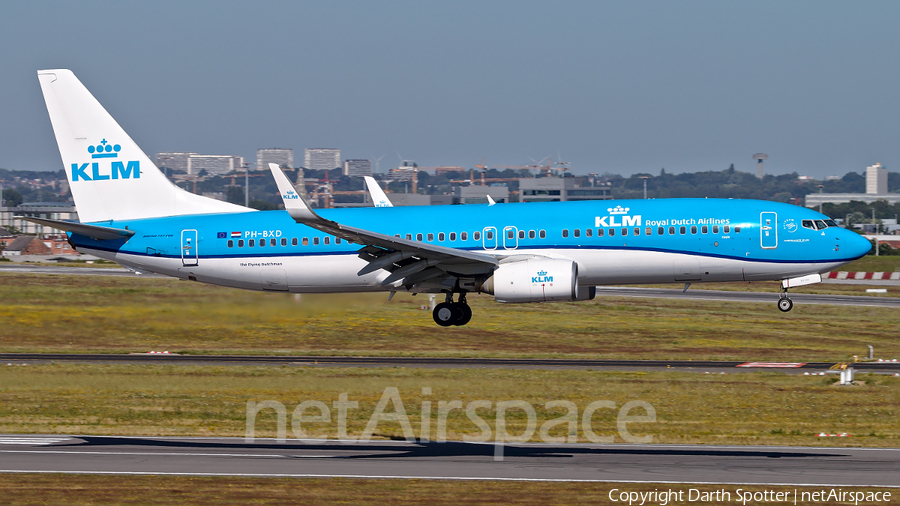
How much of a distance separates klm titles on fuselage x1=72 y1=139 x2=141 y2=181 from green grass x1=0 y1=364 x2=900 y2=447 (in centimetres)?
817

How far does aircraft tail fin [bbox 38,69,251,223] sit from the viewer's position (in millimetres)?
38469

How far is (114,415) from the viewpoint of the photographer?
32.8m

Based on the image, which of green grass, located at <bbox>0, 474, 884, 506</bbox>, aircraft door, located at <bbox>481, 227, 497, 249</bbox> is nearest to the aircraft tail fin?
aircraft door, located at <bbox>481, 227, 497, 249</bbox>

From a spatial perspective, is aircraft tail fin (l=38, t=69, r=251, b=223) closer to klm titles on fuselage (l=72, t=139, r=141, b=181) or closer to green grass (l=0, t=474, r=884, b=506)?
klm titles on fuselage (l=72, t=139, r=141, b=181)

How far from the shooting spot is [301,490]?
2291cm

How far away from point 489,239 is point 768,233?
10157 millimetres

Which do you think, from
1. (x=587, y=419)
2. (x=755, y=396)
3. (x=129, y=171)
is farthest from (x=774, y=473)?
(x=129, y=171)

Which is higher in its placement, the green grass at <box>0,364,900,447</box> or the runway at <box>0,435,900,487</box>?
the green grass at <box>0,364,900,447</box>

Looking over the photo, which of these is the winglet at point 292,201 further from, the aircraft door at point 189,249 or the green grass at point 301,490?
the green grass at point 301,490

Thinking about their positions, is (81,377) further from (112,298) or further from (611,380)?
(611,380)

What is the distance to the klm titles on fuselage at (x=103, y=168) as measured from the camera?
38.8 m

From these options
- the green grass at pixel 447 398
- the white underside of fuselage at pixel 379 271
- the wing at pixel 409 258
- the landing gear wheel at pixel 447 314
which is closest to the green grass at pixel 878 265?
the green grass at pixel 447 398

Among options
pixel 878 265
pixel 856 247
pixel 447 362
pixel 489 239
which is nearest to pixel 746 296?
pixel 878 265

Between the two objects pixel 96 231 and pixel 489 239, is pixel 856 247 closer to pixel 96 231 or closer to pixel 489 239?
pixel 489 239
